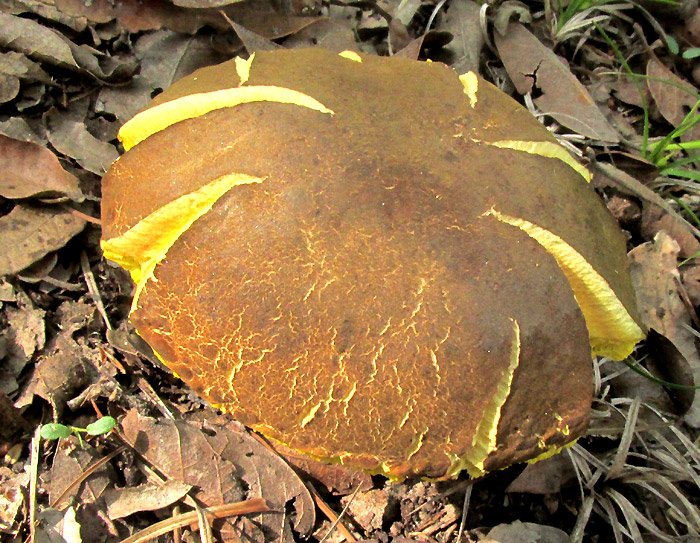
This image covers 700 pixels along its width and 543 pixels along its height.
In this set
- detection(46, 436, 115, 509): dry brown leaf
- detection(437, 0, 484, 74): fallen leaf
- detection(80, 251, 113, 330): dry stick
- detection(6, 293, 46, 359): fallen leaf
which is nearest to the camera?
detection(46, 436, 115, 509): dry brown leaf

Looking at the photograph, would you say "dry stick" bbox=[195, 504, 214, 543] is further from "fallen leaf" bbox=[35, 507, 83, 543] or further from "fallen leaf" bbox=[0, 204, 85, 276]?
"fallen leaf" bbox=[0, 204, 85, 276]

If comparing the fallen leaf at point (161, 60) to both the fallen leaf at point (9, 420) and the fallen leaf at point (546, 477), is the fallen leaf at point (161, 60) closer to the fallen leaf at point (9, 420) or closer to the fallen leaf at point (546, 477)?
the fallen leaf at point (9, 420)

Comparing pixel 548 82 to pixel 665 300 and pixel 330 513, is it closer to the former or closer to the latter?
pixel 665 300

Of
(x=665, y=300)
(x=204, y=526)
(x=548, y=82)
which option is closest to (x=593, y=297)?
(x=665, y=300)

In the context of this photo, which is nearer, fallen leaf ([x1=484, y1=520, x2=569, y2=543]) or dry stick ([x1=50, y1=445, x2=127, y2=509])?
dry stick ([x1=50, y1=445, x2=127, y2=509])

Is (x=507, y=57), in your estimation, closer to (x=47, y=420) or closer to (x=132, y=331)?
(x=132, y=331)

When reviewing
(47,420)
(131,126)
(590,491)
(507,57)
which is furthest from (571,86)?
(47,420)

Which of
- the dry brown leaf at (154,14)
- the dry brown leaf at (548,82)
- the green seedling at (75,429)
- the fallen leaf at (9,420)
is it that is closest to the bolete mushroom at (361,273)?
the green seedling at (75,429)

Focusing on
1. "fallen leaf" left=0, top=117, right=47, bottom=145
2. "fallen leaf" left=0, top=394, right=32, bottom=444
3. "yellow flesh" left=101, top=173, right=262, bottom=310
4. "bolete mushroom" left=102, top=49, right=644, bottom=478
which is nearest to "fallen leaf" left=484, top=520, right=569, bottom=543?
"bolete mushroom" left=102, top=49, right=644, bottom=478
